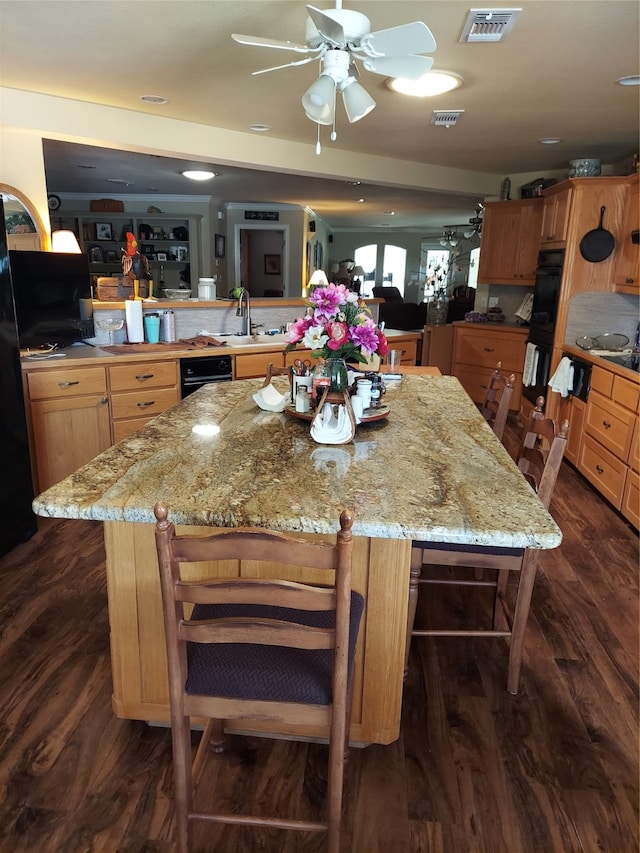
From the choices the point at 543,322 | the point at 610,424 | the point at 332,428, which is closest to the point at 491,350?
the point at 543,322

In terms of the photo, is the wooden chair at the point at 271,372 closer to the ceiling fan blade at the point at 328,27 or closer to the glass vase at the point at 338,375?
the glass vase at the point at 338,375

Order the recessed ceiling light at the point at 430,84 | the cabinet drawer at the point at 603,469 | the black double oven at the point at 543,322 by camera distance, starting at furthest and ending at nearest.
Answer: the black double oven at the point at 543,322
the cabinet drawer at the point at 603,469
the recessed ceiling light at the point at 430,84

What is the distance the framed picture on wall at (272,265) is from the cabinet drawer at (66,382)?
892 centimetres

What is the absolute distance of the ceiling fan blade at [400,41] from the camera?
1.87 meters

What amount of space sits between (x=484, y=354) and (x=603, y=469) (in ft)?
8.54

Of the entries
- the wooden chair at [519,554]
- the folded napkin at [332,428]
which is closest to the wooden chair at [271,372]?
the folded napkin at [332,428]

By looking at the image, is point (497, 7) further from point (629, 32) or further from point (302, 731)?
point (302, 731)

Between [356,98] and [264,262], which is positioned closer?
[356,98]

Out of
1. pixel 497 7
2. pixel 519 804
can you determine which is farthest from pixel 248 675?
pixel 497 7

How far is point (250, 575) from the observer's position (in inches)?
66.1

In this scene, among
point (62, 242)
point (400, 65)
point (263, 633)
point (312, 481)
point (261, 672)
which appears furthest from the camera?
point (62, 242)

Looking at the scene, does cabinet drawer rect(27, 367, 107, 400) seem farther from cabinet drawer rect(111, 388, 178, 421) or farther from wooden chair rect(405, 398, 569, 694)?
wooden chair rect(405, 398, 569, 694)

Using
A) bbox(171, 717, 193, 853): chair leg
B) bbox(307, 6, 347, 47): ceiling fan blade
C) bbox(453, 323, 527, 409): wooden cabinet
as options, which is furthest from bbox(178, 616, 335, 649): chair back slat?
bbox(453, 323, 527, 409): wooden cabinet

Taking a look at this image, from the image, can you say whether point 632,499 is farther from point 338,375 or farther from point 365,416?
point 338,375
